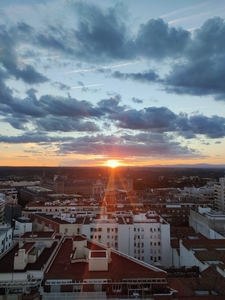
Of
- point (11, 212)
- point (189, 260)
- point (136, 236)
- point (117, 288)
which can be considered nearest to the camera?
point (117, 288)

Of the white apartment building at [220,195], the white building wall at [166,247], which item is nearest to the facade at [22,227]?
the white building wall at [166,247]

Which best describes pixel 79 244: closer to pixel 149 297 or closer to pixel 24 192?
pixel 149 297

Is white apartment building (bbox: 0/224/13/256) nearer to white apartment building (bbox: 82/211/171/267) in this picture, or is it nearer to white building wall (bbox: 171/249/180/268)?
white apartment building (bbox: 82/211/171/267)

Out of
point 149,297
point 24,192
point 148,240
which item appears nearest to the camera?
point 149,297

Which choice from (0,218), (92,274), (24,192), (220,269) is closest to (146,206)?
(0,218)

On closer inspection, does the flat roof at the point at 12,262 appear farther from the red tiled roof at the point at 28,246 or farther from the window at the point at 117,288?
the window at the point at 117,288

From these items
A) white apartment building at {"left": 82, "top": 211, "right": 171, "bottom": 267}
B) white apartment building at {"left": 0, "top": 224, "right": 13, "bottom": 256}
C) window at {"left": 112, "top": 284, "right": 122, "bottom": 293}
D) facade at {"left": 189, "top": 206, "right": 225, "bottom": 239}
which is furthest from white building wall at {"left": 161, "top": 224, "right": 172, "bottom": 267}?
window at {"left": 112, "top": 284, "right": 122, "bottom": 293}

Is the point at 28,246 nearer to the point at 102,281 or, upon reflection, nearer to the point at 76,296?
the point at 76,296

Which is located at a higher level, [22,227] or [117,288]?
[117,288]

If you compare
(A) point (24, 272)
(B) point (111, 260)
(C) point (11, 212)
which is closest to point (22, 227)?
(C) point (11, 212)
